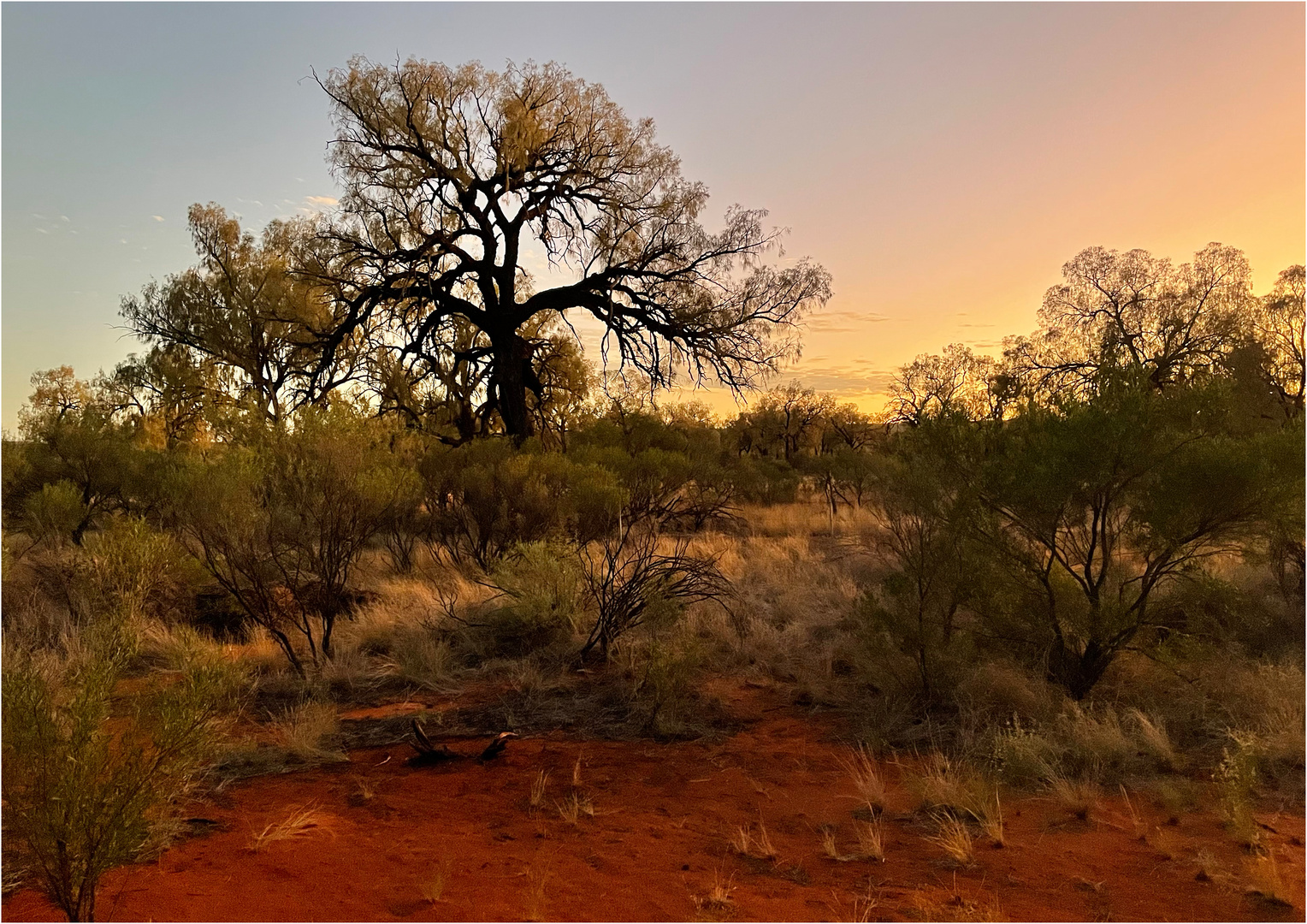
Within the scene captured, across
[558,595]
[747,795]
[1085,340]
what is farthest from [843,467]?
[747,795]

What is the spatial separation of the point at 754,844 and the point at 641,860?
663mm

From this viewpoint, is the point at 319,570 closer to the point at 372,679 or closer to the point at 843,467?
the point at 372,679

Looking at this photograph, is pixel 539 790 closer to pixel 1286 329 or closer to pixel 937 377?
pixel 1286 329

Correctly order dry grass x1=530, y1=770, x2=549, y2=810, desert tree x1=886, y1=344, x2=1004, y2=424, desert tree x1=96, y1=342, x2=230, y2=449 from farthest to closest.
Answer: desert tree x1=886, y1=344, x2=1004, y2=424
desert tree x1=96, y1=342, x2=230, y2=449
dry grass x1=530, y1=770, x2=549, y2=810

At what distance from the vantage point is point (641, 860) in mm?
4266

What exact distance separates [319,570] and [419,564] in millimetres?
4505

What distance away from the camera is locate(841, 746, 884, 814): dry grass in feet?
16.6

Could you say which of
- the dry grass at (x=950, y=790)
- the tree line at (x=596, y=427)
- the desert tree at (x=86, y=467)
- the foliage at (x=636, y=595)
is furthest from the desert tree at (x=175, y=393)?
the dry grass at (x=950, y=790)

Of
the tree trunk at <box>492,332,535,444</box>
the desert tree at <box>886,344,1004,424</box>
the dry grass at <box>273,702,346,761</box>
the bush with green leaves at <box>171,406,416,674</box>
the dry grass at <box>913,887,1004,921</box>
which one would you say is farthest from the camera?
the desert tree at <box>886,344,1004,424</box>

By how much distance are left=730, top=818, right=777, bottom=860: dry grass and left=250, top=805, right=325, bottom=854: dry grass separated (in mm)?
2412

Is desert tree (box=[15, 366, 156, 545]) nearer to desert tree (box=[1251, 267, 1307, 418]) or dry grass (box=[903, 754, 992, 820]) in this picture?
dry grass (box=[903, 754, 992, 820])

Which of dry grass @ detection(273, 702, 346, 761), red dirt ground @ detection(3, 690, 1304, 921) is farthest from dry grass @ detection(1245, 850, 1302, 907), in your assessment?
dry grass @ detection(273, 702, 346, 761)

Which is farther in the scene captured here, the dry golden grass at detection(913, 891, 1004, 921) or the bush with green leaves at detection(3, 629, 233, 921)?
the dry golden grass at detection(913, 891, 1004, 921)

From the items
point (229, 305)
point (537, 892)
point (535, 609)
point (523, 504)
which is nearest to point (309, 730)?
point (535, 609)
